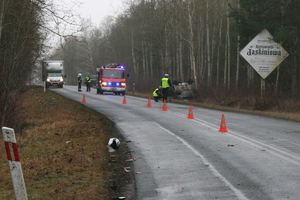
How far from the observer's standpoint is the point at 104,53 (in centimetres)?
9912

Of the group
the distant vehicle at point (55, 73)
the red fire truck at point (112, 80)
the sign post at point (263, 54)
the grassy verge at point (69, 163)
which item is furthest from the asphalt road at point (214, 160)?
the distant vehicle at point (55, 73)

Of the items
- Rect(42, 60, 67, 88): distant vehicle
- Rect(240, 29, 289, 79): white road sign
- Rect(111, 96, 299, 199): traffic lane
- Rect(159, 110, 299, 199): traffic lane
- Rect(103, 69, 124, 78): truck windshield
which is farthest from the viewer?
Rect(42, 60, 67, 88): distant vehicle

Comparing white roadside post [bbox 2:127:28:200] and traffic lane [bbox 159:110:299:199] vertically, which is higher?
white roadside post [bbox 2:127:28:200]

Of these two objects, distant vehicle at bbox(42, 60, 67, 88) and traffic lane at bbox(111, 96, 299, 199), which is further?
distant vehicle at bbox(42, 60, 67, 88)

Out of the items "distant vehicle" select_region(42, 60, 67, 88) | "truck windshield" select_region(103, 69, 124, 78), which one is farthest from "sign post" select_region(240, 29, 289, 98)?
"distant vehicle" select_region(42, 60, 67, 88)

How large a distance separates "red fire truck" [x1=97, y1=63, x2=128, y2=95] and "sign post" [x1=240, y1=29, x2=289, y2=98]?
69.4 feet

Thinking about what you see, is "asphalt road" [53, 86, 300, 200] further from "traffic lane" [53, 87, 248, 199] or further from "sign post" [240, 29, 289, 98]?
"sign post" [240, 29, 289, 98]

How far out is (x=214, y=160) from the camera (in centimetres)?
1062

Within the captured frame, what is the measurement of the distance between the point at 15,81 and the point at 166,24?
3410cm

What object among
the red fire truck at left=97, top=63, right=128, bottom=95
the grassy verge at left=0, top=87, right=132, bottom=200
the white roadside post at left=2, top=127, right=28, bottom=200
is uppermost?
the red fire truck at left=97, top=63, right=128, bottom=95

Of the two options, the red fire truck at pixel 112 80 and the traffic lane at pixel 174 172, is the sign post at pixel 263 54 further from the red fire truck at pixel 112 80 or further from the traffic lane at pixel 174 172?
the red fire truck at pixel 112 80

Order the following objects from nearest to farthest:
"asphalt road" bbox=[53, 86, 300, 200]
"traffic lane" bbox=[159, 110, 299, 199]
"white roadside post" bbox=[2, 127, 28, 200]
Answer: "white roadside post" bbox=[2, 127, 28, 200] < "asphalt road" bbox=[53, 86, 300, 200] < "traffic lane" bbox=[159, 110, 299, 199]

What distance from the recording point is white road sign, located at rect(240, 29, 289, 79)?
89.9 ft

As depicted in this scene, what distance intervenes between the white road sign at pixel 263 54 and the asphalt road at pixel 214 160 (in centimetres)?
887
